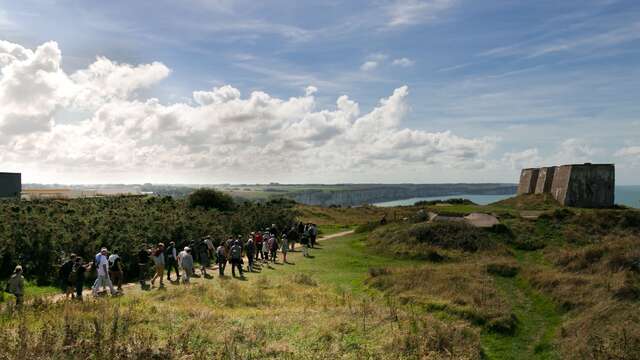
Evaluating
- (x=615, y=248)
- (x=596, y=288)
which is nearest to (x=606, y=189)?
(x=615, y=248)

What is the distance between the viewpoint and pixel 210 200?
5809 centimetres

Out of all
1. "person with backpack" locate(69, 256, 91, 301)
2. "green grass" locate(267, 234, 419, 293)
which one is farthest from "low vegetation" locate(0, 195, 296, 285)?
"green grass" locate(267, 234, 419, 293)

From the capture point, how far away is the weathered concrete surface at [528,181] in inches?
2350

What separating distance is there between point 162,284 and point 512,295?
52.2ft

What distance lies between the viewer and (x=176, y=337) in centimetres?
1429

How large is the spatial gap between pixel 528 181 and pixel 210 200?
128ft

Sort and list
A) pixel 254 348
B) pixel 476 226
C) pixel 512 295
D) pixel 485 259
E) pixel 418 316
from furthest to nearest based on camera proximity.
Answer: pixel 476 226
pixel 485 259
pixel 512 295
pixel 418 316
pixel 254 348

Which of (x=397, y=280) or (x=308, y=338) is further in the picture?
(x=397, y=280)

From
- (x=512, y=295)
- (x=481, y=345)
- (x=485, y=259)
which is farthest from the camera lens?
(x=485, y=259)

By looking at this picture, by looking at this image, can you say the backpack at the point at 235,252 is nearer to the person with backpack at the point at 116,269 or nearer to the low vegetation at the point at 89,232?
the low vegetation at the point at 89,232

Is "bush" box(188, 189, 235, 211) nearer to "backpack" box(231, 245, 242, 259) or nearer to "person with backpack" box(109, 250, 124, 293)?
"backpack" box(231, 245, 242, 259)

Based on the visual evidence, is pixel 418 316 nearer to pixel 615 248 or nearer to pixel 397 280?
pixel 397 280

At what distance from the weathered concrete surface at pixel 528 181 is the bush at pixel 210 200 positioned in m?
36.3

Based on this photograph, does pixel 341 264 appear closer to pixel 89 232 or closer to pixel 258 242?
pixel 258 242
